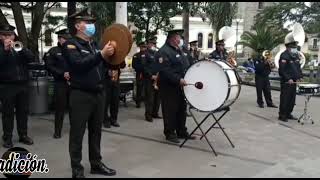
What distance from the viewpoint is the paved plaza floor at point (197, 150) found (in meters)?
6.46

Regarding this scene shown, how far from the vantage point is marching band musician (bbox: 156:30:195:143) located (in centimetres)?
812

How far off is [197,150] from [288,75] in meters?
4.05

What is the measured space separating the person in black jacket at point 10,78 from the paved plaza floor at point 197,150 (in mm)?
431

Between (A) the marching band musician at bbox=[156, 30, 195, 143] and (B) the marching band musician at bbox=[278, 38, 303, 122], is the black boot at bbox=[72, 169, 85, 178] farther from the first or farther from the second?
(B) the marching band musician at bbox=[278, 38, 303, 122]

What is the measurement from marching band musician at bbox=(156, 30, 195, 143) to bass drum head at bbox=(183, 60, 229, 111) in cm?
44

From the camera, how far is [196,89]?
297 inches

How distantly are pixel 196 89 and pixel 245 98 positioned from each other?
27.1 ft

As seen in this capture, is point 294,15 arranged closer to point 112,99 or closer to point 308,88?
point 308,88

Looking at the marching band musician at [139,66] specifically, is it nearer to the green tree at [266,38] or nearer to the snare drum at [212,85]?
the snare drum at [212,85]

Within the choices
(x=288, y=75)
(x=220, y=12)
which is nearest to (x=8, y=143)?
(x=288, y=75)

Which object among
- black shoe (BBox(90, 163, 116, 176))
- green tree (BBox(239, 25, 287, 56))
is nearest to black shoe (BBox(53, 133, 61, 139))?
black shoe (BBox(90, 163, 116, 176))

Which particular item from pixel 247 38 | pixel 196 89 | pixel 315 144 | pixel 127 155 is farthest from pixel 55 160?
pixel 247 38

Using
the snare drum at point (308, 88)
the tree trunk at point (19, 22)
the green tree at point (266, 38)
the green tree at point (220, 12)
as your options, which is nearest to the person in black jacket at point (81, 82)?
the snare drum at point (308, 88)

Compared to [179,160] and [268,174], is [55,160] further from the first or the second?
[268,174]
